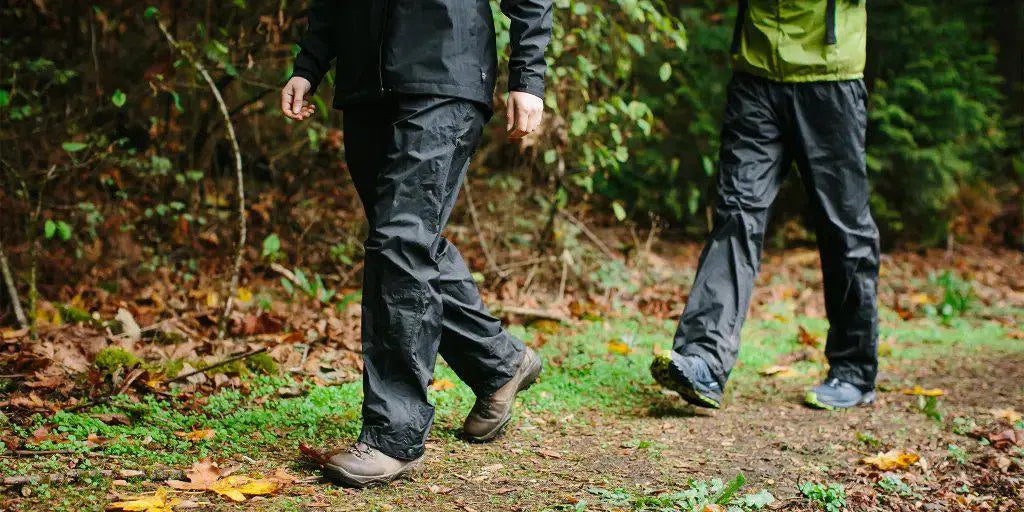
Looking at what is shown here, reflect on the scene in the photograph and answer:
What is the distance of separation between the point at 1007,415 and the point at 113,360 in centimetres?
352

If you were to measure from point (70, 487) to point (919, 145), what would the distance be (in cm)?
751

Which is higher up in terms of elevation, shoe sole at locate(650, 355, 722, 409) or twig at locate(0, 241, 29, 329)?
twig at locate(0, 241, 29, 329)

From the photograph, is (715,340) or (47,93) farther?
(47,93)

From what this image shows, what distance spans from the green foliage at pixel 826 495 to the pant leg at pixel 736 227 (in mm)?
744

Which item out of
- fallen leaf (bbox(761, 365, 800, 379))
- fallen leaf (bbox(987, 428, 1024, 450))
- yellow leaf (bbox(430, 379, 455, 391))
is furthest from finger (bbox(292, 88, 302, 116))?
fallen leaf (bbox(987, 428, 1024, 450))

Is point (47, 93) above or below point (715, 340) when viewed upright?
above

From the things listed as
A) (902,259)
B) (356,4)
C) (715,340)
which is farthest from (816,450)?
(902,259)

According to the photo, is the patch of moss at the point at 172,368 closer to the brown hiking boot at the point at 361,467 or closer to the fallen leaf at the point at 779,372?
the brown hiking boot at the point at 361,467

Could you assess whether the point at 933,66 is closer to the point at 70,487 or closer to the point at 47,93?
the point at 47,93

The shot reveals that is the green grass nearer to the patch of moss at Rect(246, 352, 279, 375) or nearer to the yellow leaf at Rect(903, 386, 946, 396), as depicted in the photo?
the patch of moss at Rect(246, 352, 279, 375)

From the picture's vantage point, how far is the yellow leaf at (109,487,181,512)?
2.05 metres

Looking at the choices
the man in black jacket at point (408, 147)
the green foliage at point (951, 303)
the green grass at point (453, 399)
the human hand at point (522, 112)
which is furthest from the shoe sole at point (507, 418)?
the green foliage at point (951, 303)

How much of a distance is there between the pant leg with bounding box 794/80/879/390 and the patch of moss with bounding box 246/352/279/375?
2324mm

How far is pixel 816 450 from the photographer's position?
2.92m
